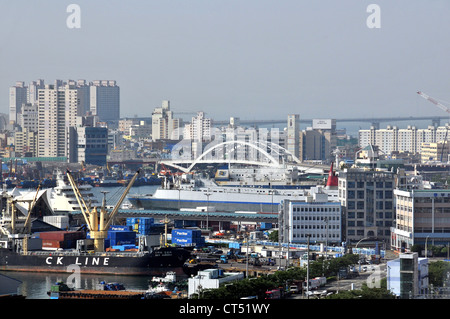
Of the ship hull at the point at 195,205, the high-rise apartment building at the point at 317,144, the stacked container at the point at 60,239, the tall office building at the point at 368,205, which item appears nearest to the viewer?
the stacked container at the point at 60,239

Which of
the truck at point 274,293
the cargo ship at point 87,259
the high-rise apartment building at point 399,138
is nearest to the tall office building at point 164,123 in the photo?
the high-rise apartment building at point 399,138

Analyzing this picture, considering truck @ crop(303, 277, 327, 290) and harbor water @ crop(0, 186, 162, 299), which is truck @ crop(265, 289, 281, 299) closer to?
truck @ crop(303, 277, 327, 290)

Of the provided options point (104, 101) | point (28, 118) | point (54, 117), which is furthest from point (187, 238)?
point (104, 101)

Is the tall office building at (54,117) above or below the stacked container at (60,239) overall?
above

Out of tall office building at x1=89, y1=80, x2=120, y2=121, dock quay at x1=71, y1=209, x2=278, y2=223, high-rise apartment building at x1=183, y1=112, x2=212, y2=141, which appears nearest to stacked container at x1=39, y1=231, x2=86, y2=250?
dock quay at x1=71, y1=209, x2=278, y2=223

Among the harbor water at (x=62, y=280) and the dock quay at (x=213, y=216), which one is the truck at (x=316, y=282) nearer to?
the harbor water at (x=62, y=280)

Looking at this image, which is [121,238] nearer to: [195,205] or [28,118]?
[195,205]
